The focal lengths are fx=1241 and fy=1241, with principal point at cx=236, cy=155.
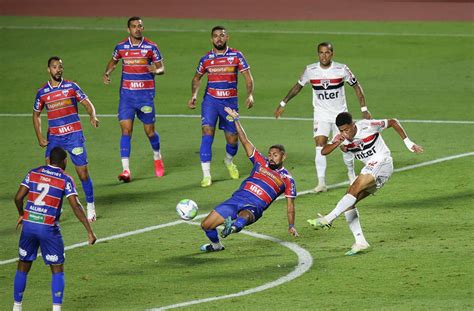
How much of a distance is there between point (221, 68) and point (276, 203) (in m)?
2.86

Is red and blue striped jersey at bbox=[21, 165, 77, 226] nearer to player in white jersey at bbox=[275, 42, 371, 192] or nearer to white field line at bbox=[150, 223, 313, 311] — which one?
white field line at bbox=[150, 223, 313, 311]

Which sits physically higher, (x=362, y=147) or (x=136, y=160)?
(x=362, y=147)

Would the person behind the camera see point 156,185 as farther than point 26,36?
No

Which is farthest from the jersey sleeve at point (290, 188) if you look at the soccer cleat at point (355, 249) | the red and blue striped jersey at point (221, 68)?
the red and blue striped jersey at point (221, 68)

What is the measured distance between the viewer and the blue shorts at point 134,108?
2319 cm

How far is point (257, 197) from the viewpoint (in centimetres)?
1811

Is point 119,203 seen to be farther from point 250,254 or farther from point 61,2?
point 61,2

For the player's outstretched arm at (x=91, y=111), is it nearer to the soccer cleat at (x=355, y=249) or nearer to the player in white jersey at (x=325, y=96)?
the player in white jersey at (x=325, y=96)

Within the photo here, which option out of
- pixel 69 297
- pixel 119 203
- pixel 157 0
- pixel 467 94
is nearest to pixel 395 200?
pixel 119 203

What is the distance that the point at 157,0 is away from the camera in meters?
47.6

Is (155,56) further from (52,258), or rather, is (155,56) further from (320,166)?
(52,258)

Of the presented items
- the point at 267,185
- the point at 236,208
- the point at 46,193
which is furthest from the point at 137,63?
the point at 46,193

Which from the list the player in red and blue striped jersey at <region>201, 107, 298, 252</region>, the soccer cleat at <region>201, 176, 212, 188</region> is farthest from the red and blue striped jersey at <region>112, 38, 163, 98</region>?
the player in red and blue striped jersey at <region>201, 107, 298, 252</region>

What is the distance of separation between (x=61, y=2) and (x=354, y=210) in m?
31.2
